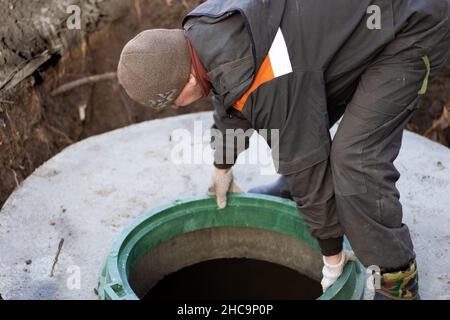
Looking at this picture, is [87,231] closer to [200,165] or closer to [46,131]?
[200,165]

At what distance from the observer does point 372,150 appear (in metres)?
1.99

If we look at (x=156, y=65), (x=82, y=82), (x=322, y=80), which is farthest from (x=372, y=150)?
(x=82, y=82)

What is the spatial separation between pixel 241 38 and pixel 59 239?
125 centimetres

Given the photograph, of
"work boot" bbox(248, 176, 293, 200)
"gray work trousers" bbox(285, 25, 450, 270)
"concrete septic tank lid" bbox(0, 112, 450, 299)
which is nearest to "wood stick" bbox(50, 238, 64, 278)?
"concrete septic tank lid" bbox(0, 112, 450, 299)

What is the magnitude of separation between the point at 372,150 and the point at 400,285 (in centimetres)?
51

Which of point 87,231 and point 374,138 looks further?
point 87,231

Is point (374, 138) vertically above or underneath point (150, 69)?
underneath

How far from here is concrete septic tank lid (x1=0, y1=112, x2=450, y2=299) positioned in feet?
8.00

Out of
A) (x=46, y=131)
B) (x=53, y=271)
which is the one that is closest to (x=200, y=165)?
(x=53, y=271)

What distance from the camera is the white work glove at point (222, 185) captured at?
2564 mm

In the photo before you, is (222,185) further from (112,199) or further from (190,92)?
(190,92)

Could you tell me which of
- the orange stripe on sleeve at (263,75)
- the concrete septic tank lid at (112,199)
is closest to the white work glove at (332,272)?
the concrete septic tank lid at (112,199)

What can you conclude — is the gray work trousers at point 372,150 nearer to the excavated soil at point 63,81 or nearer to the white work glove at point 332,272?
the white work glove at point 332,272

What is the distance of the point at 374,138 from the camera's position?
1.99 m
